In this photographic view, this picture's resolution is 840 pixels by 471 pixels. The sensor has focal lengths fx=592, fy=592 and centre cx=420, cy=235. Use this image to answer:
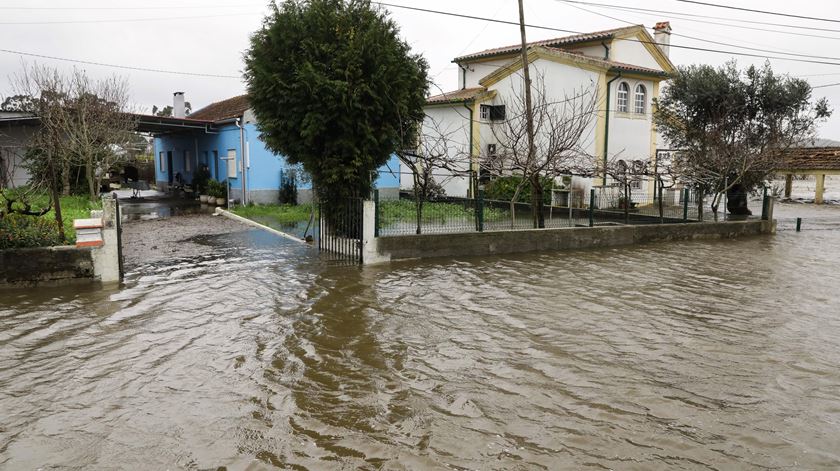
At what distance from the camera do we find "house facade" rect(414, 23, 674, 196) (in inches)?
872

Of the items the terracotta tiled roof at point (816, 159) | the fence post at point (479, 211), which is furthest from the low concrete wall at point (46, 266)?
the terracotta tiled roof at point (816, 159)

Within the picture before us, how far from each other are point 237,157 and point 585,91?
1321cm

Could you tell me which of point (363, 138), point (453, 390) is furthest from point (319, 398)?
point (363, 138)

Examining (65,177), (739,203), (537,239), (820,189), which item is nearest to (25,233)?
(537,239)

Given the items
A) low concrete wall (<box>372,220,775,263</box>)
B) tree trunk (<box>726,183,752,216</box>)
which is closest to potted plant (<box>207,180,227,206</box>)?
low concrete wall (<box>372,220,775,263</box>)

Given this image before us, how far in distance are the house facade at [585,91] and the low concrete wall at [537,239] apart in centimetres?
458

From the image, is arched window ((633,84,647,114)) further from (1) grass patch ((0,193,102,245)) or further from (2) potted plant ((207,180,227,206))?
(1) grass patch ((0,193,102,245))

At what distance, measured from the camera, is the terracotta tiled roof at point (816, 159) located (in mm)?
32219

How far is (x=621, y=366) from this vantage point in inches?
243

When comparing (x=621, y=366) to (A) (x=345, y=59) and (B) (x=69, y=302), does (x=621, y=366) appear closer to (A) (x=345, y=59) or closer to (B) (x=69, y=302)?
(B) (x=69, y=302)

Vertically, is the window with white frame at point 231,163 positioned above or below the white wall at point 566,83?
below

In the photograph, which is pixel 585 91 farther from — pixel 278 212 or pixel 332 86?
pixel 332 86

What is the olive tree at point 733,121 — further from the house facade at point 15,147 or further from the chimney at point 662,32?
the house facade at point 15,147

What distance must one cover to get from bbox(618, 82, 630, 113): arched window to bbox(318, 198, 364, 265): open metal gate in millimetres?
14621
